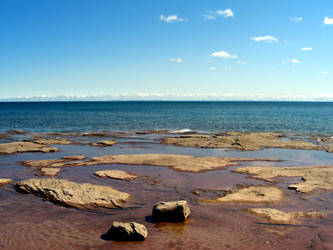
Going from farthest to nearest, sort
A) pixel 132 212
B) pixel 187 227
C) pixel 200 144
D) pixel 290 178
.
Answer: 1. pixel 200 144
2. pixel 290 178
3. pixel 132 212
4. pixel 187 227

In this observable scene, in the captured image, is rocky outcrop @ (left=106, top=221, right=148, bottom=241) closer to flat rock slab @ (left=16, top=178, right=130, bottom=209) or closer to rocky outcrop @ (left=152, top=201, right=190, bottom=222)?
rocky outcrop @ (left=152, top=201, right=190, bottom=222)

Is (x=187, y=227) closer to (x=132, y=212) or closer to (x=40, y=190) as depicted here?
(x=132, y=212)

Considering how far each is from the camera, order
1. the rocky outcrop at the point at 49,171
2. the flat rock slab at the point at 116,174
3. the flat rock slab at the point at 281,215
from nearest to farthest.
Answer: the flat rock slab at the point at 281,215
the flat rock slab at the point at 116,174
the rocky outcrop at the point at 49,171

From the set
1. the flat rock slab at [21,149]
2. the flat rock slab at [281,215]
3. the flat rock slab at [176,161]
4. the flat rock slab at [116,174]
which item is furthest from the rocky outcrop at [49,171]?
the flat rock slab at [281,215]

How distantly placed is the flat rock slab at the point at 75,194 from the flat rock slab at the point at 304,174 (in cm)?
1009

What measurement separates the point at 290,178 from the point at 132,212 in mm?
11846

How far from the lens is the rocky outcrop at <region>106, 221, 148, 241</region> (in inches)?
433

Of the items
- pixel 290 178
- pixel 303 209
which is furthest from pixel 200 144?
pixel 303 209

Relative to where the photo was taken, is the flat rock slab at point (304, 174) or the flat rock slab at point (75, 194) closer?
the flat rock slab at point (75, 194)

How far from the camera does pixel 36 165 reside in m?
23.5

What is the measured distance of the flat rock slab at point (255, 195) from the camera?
50.3 feet

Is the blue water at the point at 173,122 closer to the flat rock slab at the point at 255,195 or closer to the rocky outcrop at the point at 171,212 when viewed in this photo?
the flat rock slab at the point at 255,195

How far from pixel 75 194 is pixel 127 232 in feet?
18.1

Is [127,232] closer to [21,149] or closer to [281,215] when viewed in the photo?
[281,215]
